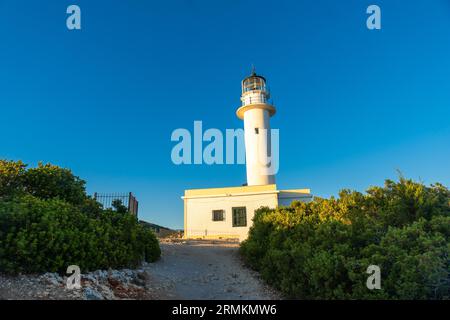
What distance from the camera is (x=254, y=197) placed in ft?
74.8

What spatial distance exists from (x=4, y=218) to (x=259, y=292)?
19.7 ft

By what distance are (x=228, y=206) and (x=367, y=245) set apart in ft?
54.4

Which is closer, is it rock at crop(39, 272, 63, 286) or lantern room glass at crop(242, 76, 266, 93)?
rock at crop(39, 272, 63, 286)

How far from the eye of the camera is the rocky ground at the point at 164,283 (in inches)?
211

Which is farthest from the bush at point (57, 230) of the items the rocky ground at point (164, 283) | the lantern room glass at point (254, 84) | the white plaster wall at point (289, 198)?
the lantern room glass at point (254, 84)

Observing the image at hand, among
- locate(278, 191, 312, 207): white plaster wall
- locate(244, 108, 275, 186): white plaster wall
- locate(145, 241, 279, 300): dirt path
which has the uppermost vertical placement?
locate(244, 108, 275, 186): white plaster wall

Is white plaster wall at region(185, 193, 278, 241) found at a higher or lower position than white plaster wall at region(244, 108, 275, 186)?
lower

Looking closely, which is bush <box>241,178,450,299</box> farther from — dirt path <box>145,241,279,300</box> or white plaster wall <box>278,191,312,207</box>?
white plaster wall <box>278,191,312,207</box>

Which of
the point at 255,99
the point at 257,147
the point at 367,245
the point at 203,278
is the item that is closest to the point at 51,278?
the point at 203,278

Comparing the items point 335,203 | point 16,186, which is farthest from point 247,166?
point 16,186

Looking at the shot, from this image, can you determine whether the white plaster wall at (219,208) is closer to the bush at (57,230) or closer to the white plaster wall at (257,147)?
the white plaster wall at (257,147)

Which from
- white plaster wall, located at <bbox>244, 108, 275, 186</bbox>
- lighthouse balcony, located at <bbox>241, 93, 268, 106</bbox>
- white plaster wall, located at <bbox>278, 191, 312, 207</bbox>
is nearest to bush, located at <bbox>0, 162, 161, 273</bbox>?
white plaster wall, located at <bbox>278, 191, 312, 207</bbox>

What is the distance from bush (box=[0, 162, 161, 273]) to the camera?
5.76m

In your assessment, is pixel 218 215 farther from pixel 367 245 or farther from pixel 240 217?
pixel 367 245
